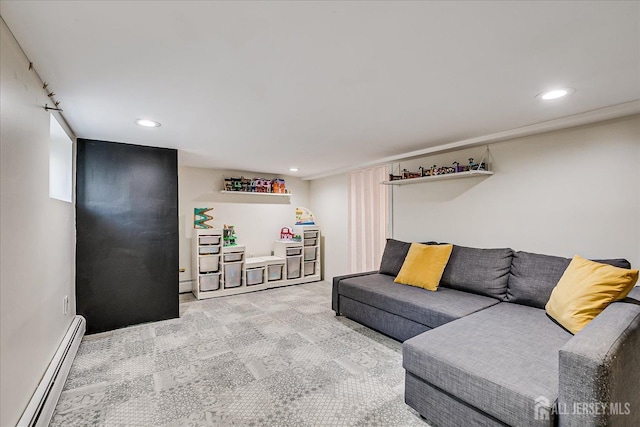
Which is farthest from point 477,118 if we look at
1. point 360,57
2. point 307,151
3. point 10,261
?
point 10,261

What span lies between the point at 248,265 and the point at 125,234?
1944 mm

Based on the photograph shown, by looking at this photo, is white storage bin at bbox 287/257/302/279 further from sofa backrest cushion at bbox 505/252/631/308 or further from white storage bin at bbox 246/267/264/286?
sofa backrest cushion at bbox 505/252/631/308

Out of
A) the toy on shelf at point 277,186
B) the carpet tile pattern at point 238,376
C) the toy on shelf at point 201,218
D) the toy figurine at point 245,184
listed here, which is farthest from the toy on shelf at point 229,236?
the carpet tile pattern at point 238,376

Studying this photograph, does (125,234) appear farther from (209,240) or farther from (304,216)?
(304,216)

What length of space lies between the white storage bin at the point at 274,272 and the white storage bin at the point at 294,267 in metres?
0.14

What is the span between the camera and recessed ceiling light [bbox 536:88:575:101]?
1.91 metres

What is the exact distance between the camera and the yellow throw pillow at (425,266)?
9.87 feet

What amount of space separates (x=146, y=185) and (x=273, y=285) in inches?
103

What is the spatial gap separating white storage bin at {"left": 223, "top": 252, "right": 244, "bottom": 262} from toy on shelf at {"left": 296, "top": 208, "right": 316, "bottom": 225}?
1442 millimetres

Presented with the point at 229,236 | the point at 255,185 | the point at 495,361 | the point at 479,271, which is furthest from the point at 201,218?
the point at 495,361

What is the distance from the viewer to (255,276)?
489cm

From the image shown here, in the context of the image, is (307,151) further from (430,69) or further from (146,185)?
(430,69)

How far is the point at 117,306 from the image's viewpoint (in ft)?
10.5

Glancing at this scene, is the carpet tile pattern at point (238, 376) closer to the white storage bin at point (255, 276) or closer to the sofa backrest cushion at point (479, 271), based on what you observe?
the sofa backrest cushion at point (479, 271)
